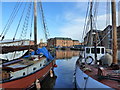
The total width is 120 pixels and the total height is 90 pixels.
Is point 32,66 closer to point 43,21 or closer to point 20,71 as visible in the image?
point 20,71

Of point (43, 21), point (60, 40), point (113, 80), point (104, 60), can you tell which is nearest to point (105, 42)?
point (43, 21)

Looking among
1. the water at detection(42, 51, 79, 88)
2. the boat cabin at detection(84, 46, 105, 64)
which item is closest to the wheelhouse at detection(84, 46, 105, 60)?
the boat cabin at detection(84, 46, 105, 64)

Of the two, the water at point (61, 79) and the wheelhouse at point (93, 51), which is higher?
the wheelhouse at point (93, 51)

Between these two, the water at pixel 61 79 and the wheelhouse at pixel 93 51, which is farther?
the wheelhouse at pixel 93 51

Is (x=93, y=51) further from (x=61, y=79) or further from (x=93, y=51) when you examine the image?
(x=61, y=79)

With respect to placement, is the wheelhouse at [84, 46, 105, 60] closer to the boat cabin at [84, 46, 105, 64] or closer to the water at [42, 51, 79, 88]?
the boat cabin at [84, 46, 105, 64]

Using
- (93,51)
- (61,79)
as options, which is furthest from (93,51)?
(61,79)

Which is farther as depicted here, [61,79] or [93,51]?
[61,79]

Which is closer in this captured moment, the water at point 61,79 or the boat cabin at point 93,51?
the water at point 61,79

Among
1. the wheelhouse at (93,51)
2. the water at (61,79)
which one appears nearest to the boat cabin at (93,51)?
the wheelhouse at (93,51)

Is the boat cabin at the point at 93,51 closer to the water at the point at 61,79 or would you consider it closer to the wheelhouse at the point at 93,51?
the wheelhouse at the point at 93,51

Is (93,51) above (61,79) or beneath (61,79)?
above

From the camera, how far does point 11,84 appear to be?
648cm

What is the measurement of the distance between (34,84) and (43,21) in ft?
44.2
